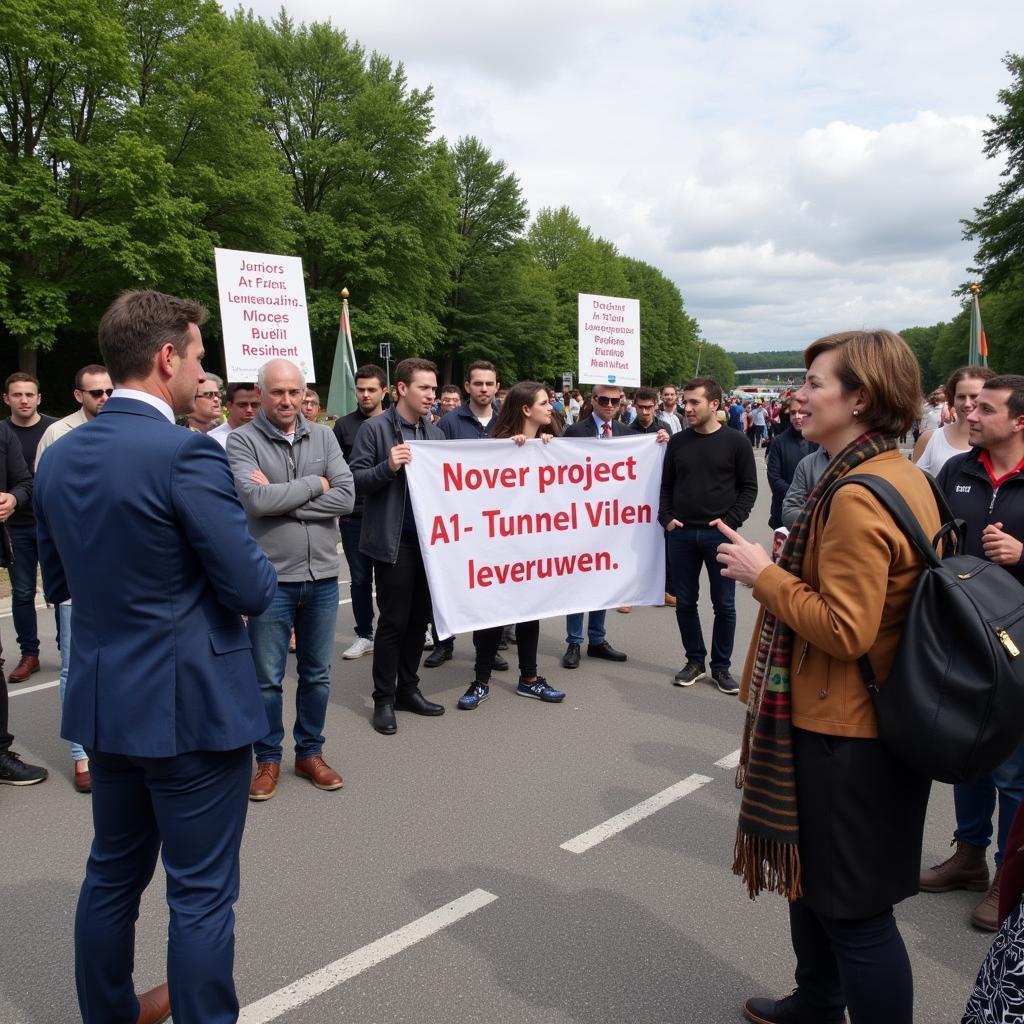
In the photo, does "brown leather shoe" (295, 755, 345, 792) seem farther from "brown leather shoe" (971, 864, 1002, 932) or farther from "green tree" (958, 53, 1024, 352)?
"green tree" (958, 53, 1024, 352)

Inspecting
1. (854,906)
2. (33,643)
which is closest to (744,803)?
(854,906)

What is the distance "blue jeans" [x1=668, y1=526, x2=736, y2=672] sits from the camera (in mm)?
5977

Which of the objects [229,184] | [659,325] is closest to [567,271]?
[659,325]

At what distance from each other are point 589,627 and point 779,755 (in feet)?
15.4

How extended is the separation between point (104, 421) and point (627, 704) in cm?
417

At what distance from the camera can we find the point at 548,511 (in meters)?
6.00

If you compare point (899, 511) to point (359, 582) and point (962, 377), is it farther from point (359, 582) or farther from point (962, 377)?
point (359, 582)

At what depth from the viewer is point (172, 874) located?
88.3 inches

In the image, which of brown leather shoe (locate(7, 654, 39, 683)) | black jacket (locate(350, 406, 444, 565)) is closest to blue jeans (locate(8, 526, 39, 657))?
brown leather shoe (locate(7, 654, 39, 683))

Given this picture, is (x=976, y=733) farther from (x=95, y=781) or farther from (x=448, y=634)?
(x=448, y=634)

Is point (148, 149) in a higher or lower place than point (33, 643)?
higher

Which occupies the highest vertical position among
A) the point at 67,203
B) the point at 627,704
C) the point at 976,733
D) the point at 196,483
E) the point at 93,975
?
the point at 67,203

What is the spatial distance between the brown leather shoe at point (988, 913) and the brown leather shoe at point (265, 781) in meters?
3.06

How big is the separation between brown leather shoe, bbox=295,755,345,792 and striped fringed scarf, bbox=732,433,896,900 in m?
2.58
